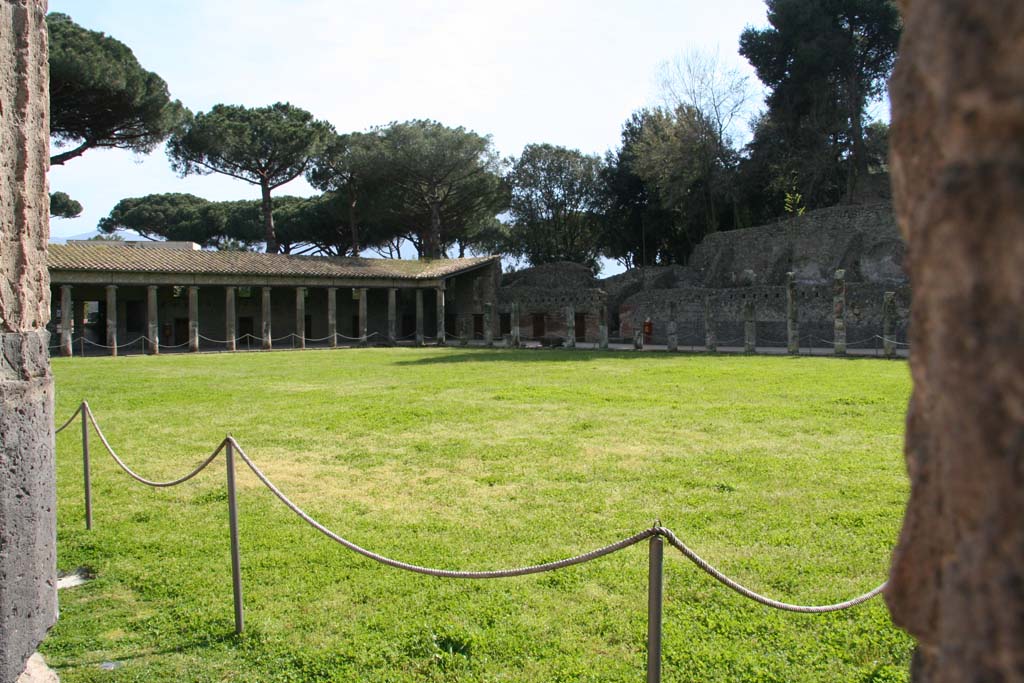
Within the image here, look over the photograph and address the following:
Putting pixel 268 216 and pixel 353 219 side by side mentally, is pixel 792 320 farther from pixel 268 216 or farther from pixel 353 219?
pixel 268 216

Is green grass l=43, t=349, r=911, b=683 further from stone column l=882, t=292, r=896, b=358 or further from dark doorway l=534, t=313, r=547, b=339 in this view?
dark doorway l=534, t=313, r=547, b=339

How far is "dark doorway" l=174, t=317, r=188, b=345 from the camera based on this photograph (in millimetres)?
30016

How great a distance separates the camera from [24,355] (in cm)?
293

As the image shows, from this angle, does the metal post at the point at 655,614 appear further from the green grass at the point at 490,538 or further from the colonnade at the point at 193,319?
the colonnade at the point at 193,319

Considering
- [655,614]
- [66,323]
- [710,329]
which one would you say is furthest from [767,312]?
[655,614]

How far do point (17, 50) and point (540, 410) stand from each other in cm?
778

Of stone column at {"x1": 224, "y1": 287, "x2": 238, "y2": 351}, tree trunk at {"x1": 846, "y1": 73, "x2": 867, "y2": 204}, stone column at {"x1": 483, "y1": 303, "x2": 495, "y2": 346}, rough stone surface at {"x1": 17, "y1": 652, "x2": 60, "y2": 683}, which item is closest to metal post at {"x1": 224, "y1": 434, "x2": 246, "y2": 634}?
rough stone surface at {"x1": 17, "y1": 652, "x2": 60, "y2": 683}

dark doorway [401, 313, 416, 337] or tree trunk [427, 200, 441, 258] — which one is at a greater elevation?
tree trunk [427, 200, 441, 258]

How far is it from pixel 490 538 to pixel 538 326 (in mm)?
28294

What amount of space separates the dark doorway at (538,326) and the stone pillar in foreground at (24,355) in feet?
98.0

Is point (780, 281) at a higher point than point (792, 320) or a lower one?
higher

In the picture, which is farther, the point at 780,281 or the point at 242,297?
the point at 242,297

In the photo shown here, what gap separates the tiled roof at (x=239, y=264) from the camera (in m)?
24.5

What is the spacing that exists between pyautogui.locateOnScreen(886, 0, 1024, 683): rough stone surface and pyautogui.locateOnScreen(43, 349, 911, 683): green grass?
7.82 feet
